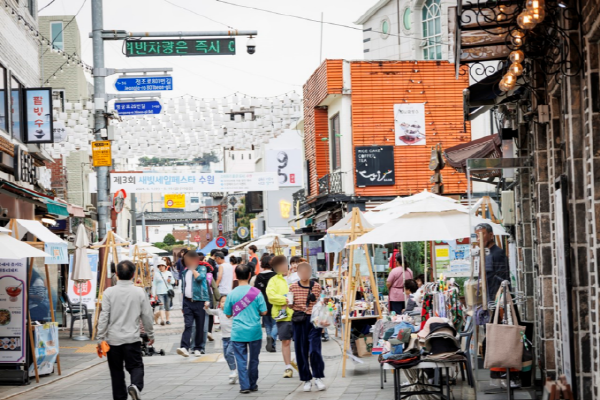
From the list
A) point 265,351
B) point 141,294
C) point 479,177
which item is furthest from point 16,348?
point 479,177

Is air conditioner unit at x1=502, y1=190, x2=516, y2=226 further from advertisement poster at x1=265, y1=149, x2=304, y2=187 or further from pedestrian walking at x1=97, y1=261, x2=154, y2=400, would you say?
advertisement poster at x1=265, y1=149, x2=304, y2=187

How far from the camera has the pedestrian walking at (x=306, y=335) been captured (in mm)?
11984

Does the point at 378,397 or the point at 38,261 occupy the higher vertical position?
the point at 38,261

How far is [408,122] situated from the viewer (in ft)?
101

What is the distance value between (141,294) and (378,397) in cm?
327

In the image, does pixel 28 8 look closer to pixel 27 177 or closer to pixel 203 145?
pixel 27 177

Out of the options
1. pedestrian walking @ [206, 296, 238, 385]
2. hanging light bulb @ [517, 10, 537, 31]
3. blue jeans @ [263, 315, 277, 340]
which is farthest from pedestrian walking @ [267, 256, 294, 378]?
hanging light bulb @ [517, 10, 537, 31]

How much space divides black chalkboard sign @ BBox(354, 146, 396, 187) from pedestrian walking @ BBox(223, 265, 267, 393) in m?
18.9

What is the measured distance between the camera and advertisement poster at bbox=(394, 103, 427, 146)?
3091cm

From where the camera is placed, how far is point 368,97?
101 feet

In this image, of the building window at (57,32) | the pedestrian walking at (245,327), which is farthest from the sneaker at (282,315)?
the building window at (57,32)

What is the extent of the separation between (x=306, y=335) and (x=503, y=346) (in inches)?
142

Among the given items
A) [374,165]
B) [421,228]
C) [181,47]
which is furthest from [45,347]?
[374,165]

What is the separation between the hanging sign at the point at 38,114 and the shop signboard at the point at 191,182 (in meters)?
10.3
